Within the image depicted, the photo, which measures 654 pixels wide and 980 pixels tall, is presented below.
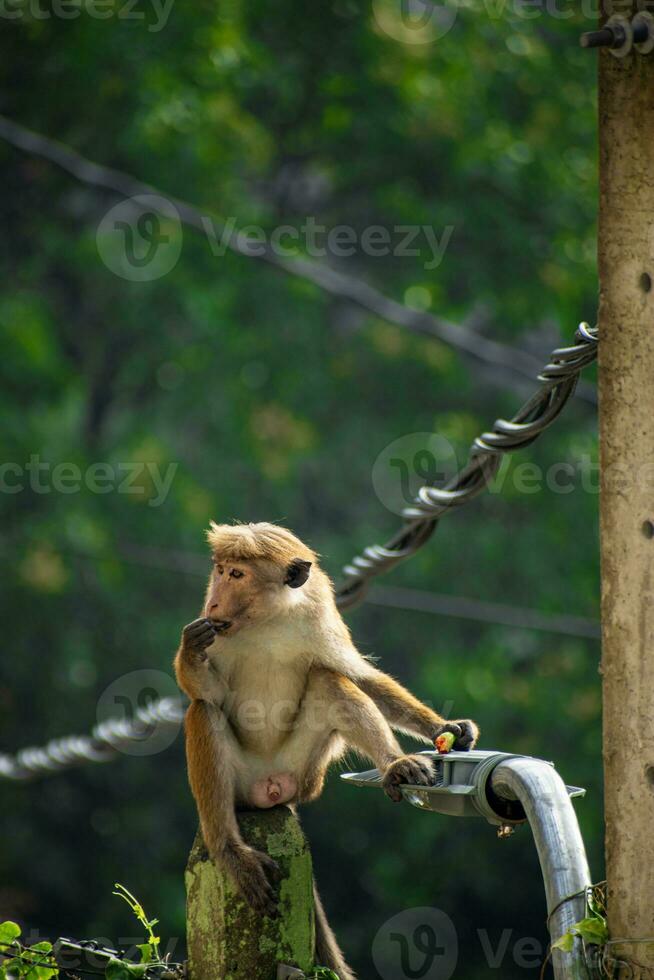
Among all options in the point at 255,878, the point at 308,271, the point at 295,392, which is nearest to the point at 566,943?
the point at 255,878

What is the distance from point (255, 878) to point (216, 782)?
60 cm

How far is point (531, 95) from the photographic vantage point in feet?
46.0

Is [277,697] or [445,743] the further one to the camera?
[277,697]

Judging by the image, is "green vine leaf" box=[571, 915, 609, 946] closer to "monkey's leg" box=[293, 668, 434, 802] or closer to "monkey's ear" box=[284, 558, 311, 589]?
"monkey's leg" box=[293, 668, 434, 802]

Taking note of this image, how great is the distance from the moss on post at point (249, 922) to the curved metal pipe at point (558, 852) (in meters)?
0.63

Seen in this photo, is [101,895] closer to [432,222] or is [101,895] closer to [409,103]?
[432,222]

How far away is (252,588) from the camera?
3889 millimetres

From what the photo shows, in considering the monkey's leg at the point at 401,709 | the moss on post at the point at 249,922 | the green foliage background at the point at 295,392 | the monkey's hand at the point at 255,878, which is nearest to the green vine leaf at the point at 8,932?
the moss on post at the point at 249,922

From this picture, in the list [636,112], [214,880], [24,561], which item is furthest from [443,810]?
[24,561]

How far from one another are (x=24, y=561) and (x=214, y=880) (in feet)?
35.1

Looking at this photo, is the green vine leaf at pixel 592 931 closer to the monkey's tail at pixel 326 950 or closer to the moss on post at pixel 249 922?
the moss on post at pixel 249 922

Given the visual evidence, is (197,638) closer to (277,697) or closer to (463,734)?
(277,697)

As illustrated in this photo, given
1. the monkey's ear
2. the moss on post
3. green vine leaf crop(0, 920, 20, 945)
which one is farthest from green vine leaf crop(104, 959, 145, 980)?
the monkey's ear

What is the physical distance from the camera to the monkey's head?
3.88 meters
